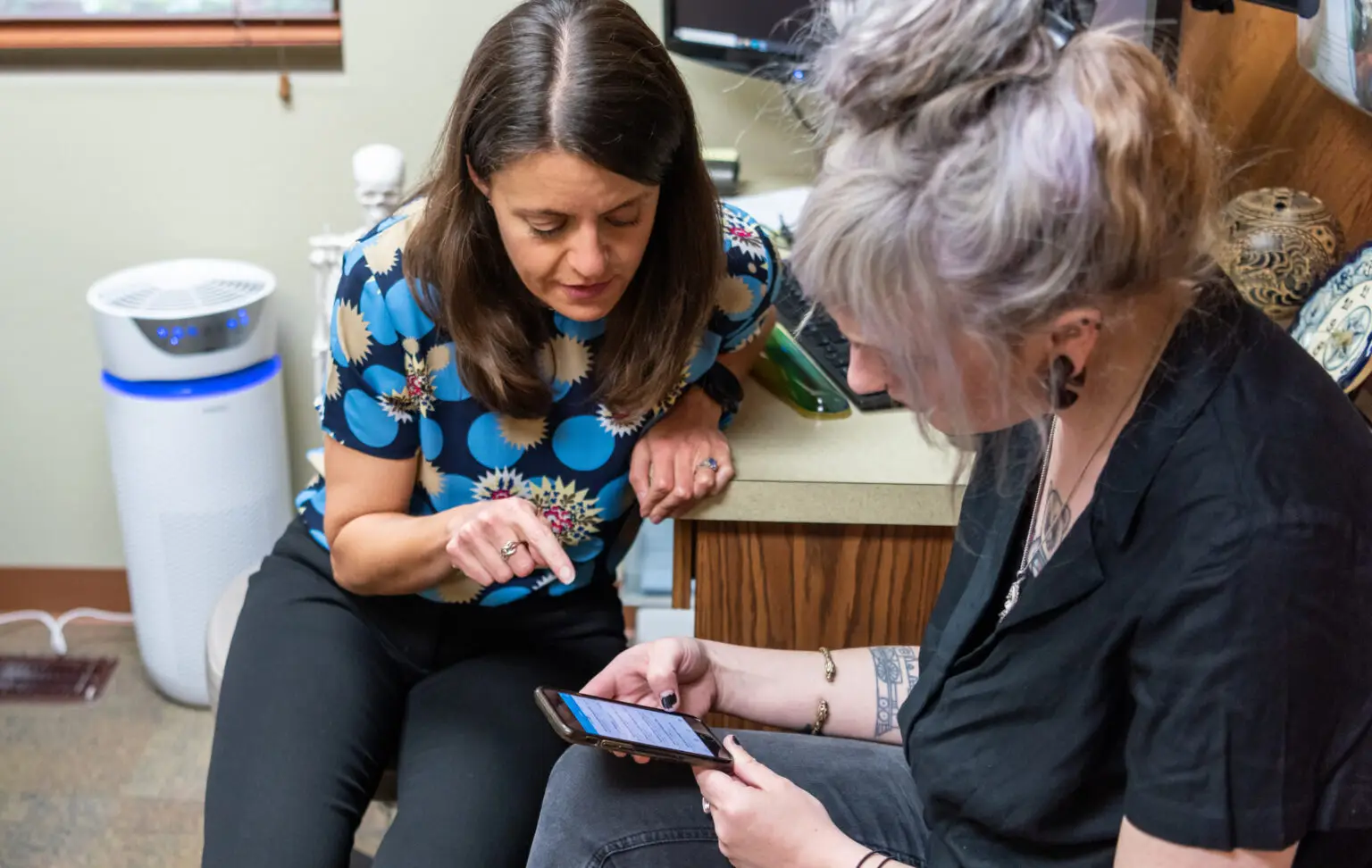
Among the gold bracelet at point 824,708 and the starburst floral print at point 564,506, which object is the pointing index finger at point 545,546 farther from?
the gold bracelet at point 824,708

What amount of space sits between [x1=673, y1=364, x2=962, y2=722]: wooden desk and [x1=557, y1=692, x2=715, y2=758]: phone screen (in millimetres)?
197

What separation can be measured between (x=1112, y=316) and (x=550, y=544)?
0.54 metres

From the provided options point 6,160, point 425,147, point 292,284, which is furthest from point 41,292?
point 425,147

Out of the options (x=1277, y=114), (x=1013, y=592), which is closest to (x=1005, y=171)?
(x=1013, y=592)

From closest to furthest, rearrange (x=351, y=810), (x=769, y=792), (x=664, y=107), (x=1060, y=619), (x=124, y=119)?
(x=1060, y=619) → (x=769, y=792) → (x=664, y=107) → (x=351, y=810) → (x=124, y=119)

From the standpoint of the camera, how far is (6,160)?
72.4 inches

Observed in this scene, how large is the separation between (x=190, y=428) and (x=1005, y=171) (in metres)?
1.42

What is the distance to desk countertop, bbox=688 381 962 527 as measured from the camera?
107 cm

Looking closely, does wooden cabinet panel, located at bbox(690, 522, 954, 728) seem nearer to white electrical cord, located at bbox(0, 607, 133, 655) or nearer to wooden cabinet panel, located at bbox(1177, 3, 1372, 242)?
wooden cabinet panel, located at bbox(1177, 3, 1372, 242)

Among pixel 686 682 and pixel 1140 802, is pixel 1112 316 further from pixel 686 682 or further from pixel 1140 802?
pixel 686 682

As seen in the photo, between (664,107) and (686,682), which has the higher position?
(664,107)

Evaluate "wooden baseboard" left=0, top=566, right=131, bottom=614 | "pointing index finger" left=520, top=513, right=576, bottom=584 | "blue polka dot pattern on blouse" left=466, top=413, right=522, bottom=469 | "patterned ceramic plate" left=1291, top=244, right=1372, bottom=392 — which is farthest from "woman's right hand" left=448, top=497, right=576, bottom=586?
"wooden baseboard" left=0, top=566, right=131, bottom=614

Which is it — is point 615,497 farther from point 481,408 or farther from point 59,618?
point 59,618

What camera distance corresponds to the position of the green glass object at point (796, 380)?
3.84 feet
